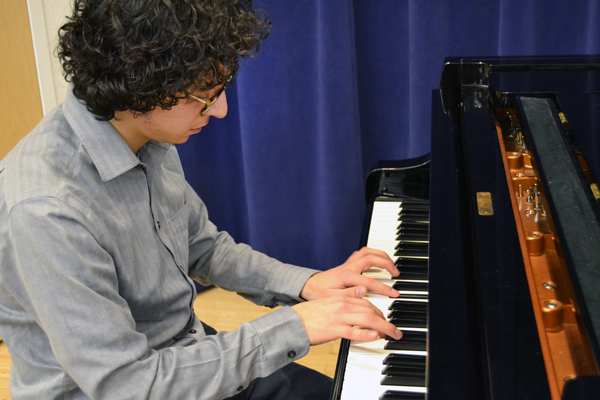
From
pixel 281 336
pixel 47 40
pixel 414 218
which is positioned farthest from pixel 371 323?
pixel 47 40

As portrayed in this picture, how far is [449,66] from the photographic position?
1.53 meters

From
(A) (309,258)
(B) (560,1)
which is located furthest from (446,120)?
(A) (309,258)

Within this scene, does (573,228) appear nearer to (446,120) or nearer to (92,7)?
(446,120)

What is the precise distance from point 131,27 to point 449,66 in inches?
32.6

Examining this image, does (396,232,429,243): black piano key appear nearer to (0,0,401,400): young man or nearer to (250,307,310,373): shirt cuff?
(0,0,401,400): young man

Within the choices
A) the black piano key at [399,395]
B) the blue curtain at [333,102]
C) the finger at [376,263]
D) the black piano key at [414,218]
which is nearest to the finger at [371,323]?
the black piano key at [399,395]

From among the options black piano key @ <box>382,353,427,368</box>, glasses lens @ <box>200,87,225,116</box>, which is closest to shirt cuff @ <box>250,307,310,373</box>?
black piano key @ <box>382,353,427,368</box>

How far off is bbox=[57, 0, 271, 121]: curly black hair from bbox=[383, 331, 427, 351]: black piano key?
520mm

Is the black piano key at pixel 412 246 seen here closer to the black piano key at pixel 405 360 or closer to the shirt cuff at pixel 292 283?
the shirt cuff at pixel 292 283

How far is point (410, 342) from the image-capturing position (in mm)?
1099

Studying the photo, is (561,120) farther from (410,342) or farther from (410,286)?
(410,342)

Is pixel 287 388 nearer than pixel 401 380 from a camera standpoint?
No

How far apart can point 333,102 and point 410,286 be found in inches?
54.2

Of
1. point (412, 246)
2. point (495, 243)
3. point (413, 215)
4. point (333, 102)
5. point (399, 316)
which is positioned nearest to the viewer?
point (495, 243)
